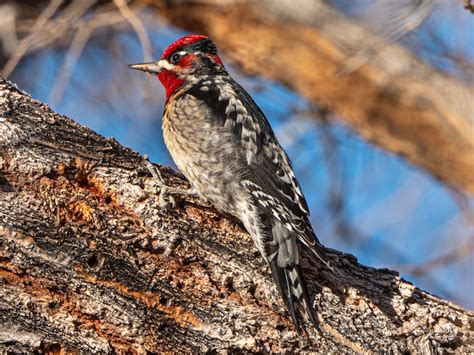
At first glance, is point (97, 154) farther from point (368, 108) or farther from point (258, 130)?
point (368, 108)

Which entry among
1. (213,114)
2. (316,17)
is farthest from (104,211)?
(316,17)

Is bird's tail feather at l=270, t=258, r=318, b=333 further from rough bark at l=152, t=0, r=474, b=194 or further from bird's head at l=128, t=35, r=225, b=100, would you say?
rough bark at l=152, t=0, r=474, b=194

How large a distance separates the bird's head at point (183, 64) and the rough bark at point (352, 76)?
5.97 ft

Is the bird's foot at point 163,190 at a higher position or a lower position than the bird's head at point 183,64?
lower

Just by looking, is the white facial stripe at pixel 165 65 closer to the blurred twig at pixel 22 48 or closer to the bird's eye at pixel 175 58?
the bird's eye at pixel 175 58

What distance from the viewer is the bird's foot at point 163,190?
318 centimetres

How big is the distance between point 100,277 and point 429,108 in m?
4.56

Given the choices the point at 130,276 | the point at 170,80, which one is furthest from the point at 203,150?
the point at 130,276

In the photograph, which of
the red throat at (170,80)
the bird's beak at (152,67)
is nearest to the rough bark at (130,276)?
the red throat at (170,80)

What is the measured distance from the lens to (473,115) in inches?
259

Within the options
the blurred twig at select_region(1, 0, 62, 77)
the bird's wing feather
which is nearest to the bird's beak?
the bird's wing feather

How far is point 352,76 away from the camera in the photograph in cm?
666

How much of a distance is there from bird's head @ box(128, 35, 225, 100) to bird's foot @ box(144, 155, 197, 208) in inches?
47.5

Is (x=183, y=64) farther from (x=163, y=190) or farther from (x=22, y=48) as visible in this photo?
(x=163, y=190)
